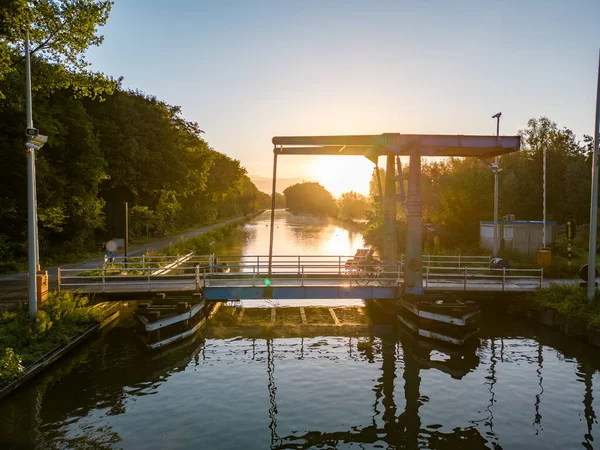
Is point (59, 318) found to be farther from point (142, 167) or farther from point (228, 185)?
point (228, 185)

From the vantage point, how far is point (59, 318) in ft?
61.7

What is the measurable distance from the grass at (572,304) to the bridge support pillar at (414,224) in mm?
6014

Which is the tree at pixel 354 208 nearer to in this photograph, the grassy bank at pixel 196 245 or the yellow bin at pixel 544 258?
the grassy bank at pixel 196 245

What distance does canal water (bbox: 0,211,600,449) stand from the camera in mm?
12172

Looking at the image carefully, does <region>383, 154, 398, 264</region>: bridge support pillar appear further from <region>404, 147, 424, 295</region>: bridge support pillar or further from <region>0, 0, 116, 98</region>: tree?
<region>0, 0, 116, 98</region>: tree

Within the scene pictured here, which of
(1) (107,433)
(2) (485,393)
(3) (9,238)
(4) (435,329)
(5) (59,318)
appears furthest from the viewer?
(3) (9,238)

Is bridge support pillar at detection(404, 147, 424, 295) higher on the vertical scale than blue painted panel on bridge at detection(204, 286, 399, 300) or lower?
higher

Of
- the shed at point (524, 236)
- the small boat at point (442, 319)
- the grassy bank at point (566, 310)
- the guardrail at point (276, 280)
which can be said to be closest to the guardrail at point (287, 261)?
the guardrail at point (276, 280)

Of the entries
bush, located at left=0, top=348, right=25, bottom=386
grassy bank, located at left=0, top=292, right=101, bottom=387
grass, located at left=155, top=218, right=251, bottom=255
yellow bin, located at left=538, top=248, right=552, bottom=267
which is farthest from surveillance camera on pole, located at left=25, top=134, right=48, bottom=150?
yellow bin, located at left=538, top=248, right=552, bottom=267

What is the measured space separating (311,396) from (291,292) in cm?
815

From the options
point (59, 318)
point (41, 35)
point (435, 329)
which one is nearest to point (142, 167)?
point (41, 35)

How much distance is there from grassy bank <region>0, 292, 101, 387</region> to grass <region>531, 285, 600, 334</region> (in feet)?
68.8

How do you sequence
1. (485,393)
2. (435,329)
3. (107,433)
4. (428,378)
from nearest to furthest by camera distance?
(107,433) < (485,393) < (428,378) < (435,329)

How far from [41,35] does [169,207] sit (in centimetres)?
4244
